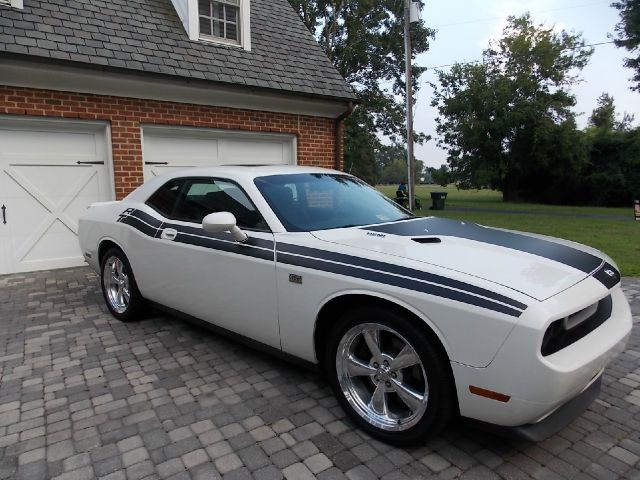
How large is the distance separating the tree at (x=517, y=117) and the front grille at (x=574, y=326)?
26661 mm

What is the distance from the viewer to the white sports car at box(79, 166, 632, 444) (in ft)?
6.74

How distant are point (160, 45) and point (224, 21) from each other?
1712 mm

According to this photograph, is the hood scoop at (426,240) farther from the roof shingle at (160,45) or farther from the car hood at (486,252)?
the roof shingle at (160,45)

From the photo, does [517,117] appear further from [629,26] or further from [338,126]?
[338,126]

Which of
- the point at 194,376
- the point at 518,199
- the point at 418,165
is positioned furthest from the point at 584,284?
the point at 418,165

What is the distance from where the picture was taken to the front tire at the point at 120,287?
4.43 meters

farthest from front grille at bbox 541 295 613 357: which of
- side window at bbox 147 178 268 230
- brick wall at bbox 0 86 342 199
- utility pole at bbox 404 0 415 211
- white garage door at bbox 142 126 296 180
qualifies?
utility pole at bbox 404 0 415 211

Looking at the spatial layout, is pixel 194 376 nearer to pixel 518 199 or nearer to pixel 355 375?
pixel 355 375

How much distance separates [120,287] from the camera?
4.68 m

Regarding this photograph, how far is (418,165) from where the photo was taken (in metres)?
120

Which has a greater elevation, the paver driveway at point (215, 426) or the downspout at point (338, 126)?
the downspout at point (338, 126)

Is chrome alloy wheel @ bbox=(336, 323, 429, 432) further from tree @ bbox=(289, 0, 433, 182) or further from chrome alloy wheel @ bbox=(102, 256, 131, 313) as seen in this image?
tree @ bbox=(289, 0, 433, 182)

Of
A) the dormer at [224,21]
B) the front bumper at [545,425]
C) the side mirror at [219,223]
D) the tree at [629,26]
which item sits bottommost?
the front bumper at [545,425]

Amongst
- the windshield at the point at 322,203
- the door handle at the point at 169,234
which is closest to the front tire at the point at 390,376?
the windshield at the point at 322,203
